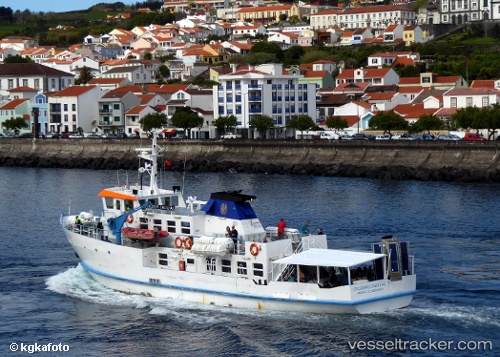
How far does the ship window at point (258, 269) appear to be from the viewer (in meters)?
27.2

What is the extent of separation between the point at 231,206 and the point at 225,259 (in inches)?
60.7

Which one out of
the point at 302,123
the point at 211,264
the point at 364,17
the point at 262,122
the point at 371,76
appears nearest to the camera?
the point at 211,264

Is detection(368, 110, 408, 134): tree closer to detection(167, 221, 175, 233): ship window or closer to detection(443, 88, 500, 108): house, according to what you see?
detection(443, 88, 500, 108): house

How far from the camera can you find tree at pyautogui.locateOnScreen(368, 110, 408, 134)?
72.6 metres

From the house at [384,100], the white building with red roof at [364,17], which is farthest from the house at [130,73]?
the white building with red roof at [364,17]

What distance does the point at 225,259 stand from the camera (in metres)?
27.9

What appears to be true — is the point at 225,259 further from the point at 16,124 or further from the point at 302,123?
the point at 16,124

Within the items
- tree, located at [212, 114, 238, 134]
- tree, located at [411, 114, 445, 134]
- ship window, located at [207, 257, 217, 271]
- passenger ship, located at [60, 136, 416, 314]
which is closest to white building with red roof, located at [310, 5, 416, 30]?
tree, located at [212, 114, 238, 134]

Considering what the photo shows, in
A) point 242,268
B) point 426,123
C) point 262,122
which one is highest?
point 262,122

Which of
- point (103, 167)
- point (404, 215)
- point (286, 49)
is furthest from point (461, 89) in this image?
point (286, 49)

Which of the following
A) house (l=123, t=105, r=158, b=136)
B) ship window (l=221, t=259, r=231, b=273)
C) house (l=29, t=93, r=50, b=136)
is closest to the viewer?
ship window (l=221, t=259, r=231, b=273)

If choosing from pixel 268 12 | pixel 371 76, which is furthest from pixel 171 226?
pixel 268 12

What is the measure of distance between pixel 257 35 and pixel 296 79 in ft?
214

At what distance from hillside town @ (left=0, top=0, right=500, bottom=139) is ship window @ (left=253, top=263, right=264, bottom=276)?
168 ft
